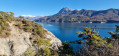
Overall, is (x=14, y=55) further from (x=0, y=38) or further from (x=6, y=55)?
(x=0, y=38)

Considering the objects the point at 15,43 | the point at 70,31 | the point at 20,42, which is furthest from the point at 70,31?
the point at 15,43

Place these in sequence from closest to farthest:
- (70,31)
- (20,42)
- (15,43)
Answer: (15,43) < (20,42) < (70,31)

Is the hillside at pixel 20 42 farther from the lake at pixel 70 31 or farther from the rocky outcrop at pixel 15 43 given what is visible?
the lake at pixel 70 31

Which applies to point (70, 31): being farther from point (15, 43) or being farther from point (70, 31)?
point (15, 43)

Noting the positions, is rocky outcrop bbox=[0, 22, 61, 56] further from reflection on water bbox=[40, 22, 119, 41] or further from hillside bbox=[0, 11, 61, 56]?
reflection on water bbox=[40, 22, 119, 41]

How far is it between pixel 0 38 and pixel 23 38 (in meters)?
2.43

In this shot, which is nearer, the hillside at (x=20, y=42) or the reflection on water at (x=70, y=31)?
the hillside at (x=20, y=42)

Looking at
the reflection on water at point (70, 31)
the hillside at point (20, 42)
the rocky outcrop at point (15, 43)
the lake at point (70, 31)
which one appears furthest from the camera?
the reflection on water at point (70, 31)

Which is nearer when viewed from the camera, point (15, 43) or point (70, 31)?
point (15, 43)

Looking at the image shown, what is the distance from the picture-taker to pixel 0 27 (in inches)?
347

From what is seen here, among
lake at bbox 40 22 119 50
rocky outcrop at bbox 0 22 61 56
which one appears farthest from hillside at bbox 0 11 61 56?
lake at bbox 40 22 119 50

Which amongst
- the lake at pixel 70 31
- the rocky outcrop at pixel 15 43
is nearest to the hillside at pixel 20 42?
the rocky outcrop at pixel 15 43

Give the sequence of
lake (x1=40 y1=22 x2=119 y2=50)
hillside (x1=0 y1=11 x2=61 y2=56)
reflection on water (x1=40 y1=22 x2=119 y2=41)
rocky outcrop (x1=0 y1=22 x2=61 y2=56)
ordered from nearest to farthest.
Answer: hillside (x1=0 y1=11 x2=61 y2=56)
rocky outcrop (x1=0 y1=22 x2=61 y2=56)
lake (x1=40 y1=22 x2=119 y2=50)
reflection on water (x1=40 y1=22 x2=119 y2=41)

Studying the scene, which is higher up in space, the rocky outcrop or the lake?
the rocky outcrop
